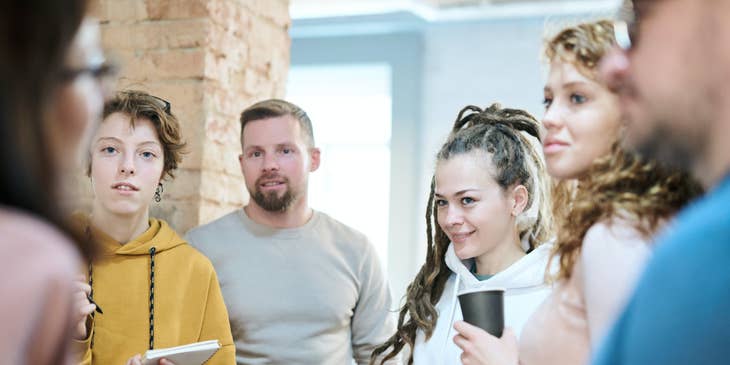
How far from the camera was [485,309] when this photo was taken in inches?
73.5

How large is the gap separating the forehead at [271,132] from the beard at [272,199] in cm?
14

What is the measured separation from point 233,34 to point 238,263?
0.88m

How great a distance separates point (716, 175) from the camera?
0.89 m

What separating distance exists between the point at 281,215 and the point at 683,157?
257 centimetres

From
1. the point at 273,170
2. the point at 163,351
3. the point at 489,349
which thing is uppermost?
the point at 273,170

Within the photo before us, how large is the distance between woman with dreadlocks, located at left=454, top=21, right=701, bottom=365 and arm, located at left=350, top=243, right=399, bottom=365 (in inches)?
61.1

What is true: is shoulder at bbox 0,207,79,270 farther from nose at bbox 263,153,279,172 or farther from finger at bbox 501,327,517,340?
nose at bbox 263,153,279,172

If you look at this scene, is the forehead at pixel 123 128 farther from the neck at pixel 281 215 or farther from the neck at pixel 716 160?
the neck at pixel 716 160

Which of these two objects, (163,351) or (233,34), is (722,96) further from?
(233,34)

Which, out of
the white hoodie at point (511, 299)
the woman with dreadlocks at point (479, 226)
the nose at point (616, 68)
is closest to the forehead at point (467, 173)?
the woman with dreadlocks at point (479, 226)

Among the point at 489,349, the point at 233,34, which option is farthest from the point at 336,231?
the point at 489,349

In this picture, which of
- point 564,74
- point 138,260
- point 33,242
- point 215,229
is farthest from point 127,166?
point 33,242

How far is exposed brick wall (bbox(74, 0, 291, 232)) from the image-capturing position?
3234 mm

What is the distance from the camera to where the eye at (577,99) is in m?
1.67
